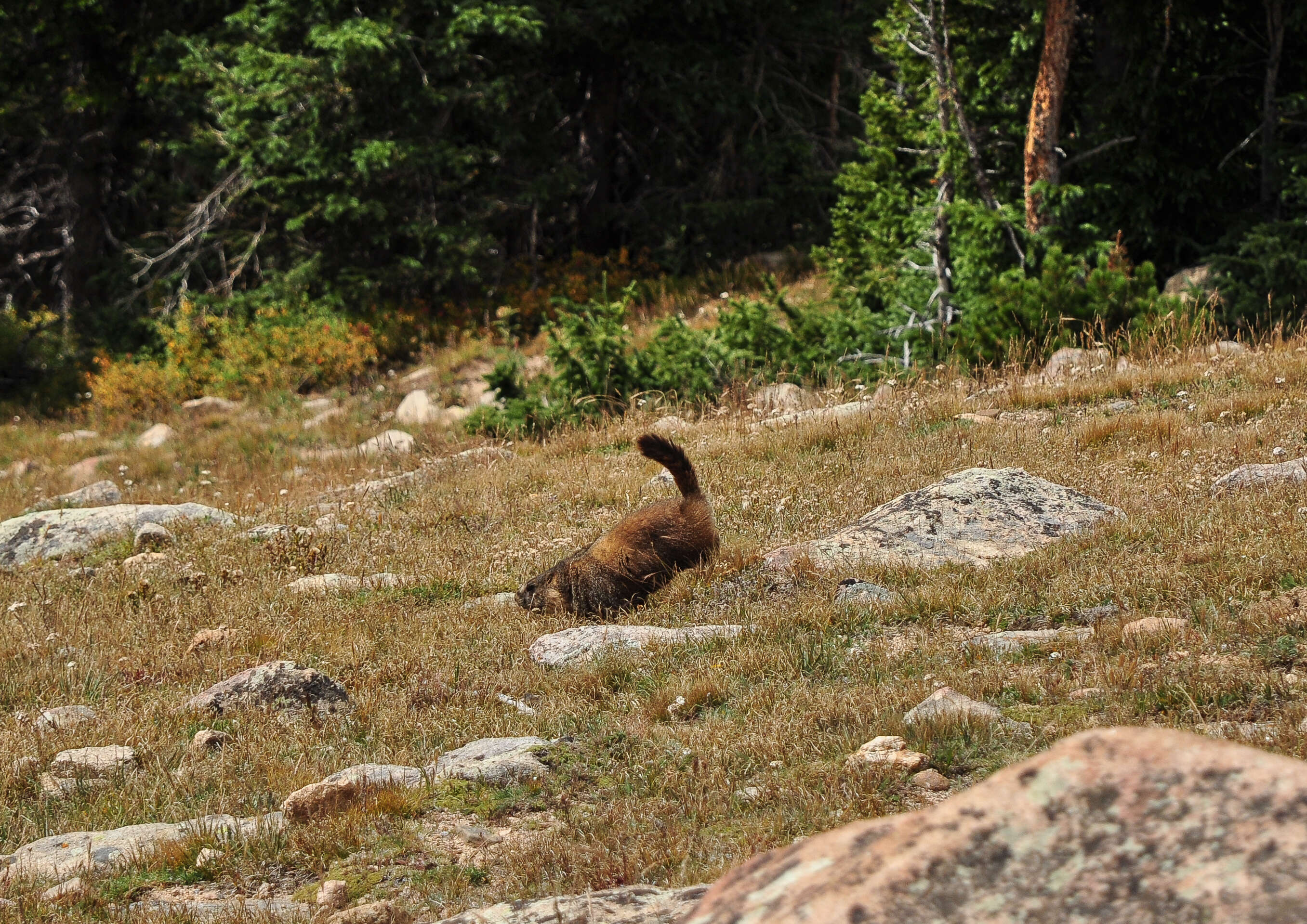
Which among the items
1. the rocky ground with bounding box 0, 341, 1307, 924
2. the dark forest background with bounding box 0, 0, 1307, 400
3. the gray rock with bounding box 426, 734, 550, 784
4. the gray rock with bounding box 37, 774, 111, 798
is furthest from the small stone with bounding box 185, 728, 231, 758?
the dark forest background with bounding box 0, 0, 1307, 400

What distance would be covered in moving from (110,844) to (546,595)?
2.89 m

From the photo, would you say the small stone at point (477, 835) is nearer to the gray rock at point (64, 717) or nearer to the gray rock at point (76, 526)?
the gray rock at point (64, 717)

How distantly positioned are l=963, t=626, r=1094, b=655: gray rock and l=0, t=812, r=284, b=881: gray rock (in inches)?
116

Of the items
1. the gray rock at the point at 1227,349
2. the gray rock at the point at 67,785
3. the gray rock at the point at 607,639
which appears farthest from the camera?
the gray rock at the point at 1227,349

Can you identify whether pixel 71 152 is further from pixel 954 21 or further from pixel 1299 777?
pixel 1299 777

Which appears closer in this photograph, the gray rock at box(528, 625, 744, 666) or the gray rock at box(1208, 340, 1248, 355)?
the gray rock at box(528, 625, 744, 666)

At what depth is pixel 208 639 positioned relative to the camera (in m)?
6.68

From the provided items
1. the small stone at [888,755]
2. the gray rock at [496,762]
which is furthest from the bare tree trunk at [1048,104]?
the gray rock at [496,762]

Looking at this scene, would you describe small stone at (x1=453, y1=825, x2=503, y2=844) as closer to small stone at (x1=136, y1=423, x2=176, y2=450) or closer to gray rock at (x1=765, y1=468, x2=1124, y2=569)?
gray rock at (x1=765, y1=468, x2=1124, y2=569)

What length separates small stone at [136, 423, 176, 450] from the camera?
15.6 metres

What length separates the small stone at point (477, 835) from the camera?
405 centimetres

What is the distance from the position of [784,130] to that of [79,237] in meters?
13.2

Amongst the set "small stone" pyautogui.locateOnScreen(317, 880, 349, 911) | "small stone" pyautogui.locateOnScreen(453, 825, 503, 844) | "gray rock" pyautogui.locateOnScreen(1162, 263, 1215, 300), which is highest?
"gray rock" pyautogui.locateOnScreen(1162, 263, 1215, 300)

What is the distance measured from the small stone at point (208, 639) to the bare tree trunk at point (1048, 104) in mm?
9945
